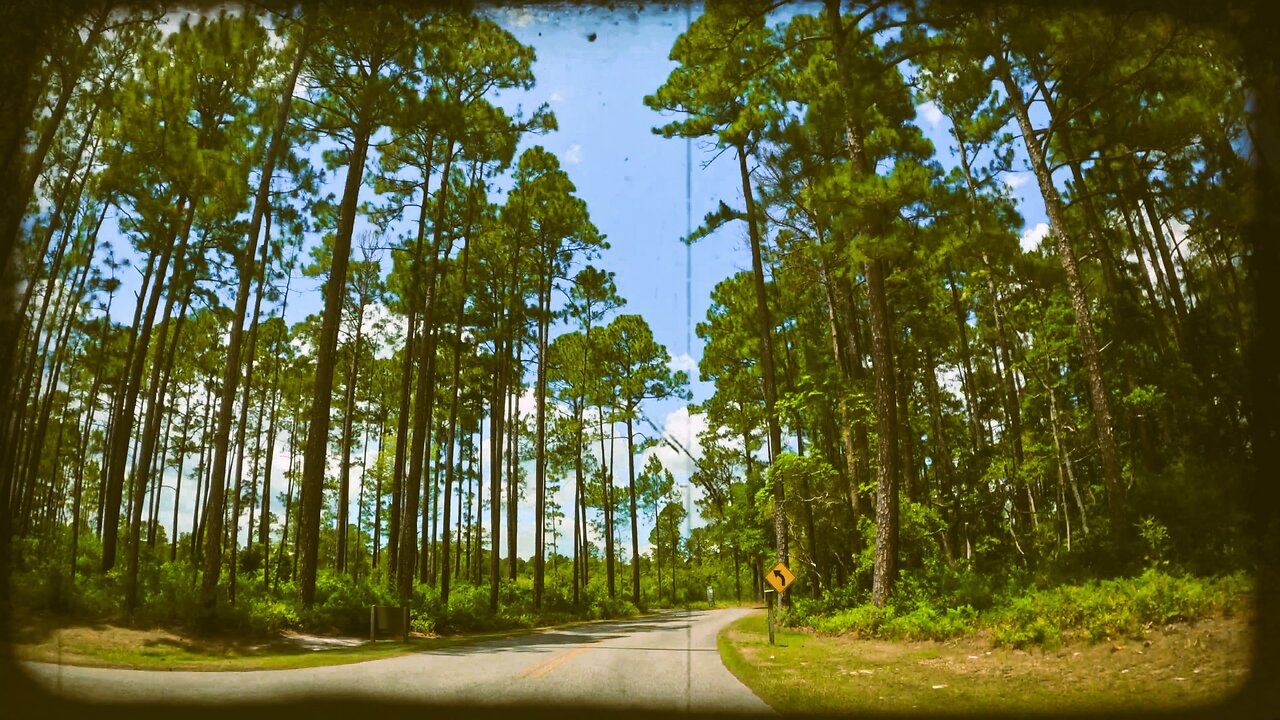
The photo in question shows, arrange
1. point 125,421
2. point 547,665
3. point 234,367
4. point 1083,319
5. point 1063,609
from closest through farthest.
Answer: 1. point 547,665
2. point 1063,609
3. point 1083,319
4. point 234,367
5. point 125,421

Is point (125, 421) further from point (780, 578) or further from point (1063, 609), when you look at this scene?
point (1063, 609)

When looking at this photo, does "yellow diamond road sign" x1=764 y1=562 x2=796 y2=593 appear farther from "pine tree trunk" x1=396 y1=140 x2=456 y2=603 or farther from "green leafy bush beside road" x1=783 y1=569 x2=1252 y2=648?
"pine tree trunk" x1=396 y1=140 x2=456 y2=603

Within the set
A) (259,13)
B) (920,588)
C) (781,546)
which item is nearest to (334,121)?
(259,13)

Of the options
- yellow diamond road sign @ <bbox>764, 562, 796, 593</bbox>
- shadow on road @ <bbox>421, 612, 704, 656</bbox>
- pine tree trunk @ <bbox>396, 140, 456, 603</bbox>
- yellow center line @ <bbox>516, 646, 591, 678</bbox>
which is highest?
pine tree trunk @ <bbox>396, 140, 456, 603</bbox>

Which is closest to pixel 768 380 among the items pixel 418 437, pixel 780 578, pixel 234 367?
pixel 780 578

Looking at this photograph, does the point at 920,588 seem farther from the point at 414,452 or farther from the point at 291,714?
the point at 414,452

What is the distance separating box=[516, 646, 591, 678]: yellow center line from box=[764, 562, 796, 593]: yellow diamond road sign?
160 inches

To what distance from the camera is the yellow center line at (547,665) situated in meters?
5.45

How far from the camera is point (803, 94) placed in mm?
7398

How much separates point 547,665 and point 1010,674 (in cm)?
420

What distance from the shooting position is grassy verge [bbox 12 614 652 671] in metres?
2.40

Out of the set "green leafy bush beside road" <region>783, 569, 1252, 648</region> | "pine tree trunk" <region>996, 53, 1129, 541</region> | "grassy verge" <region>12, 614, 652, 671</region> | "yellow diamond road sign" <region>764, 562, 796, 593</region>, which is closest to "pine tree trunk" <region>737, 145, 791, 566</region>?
"yellow diamond road sign" <region>764, 562, 796, 593</region>

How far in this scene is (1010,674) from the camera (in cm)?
515

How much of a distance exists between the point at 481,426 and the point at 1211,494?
1911 cm
